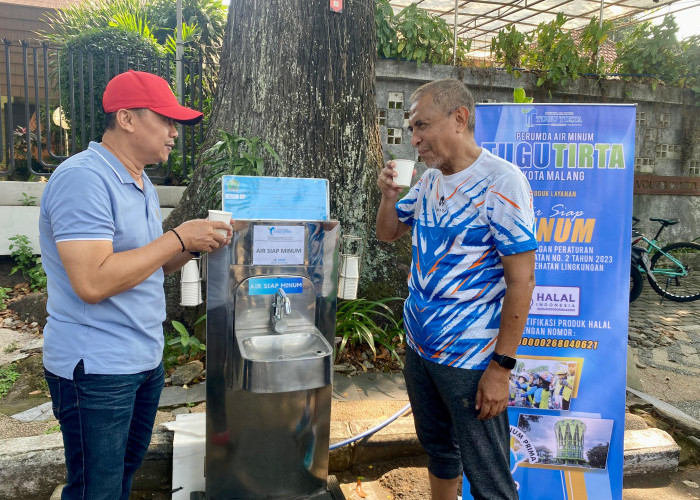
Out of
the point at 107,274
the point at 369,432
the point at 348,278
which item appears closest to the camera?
the point at 107,274

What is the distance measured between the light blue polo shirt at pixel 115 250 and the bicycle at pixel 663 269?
6643 millimetres

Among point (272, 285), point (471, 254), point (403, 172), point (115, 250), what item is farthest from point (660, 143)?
point (115, 250)

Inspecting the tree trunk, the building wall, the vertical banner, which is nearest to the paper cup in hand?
the vertical banner

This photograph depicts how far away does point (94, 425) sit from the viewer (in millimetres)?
1638

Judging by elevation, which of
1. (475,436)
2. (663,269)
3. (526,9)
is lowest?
(663,269)

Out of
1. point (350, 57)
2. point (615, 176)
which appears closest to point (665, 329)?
point (615, 176)

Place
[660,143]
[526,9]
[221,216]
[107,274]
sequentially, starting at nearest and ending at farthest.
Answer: [107,274] → [221,216] → [660,143] → [526,9]

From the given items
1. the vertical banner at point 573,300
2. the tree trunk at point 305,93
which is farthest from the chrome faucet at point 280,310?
the tree trunk at point 305,93

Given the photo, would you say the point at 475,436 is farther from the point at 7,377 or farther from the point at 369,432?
the point at 7,377

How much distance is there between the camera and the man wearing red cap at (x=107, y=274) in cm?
153

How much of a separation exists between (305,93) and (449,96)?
2.40m

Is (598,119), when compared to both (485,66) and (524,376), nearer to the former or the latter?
(524,376)

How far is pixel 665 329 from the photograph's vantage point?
5.84 meters

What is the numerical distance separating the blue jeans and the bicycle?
6.69 m
